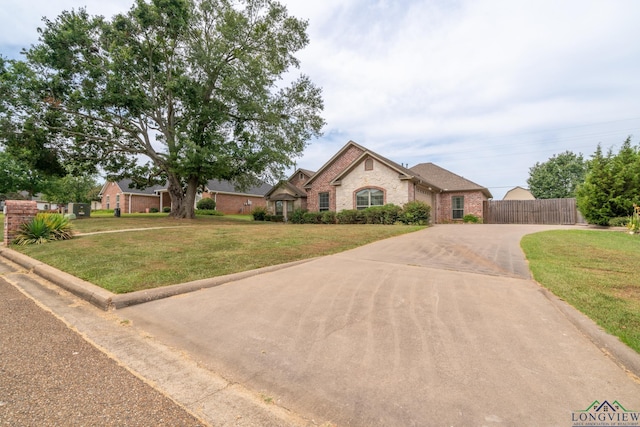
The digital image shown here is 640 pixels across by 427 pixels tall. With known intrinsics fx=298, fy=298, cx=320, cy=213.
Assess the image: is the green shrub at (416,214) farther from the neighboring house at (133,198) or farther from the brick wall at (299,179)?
the neighboring house at (133,198)

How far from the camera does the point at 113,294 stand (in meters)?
4.40

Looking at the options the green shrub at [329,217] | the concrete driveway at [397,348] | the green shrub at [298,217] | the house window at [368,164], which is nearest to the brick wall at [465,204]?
the house window at [368,164]

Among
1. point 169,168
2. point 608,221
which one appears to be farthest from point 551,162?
point 169,168

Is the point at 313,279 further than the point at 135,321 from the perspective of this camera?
Yes

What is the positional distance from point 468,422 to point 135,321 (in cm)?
376

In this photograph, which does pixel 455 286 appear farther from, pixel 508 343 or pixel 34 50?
pixel 34 50

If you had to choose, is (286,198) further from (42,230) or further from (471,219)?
(42,230)

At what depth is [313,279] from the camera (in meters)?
5.46

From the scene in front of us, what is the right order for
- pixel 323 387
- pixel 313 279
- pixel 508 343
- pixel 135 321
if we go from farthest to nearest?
pixel 313 279
pixel 135 321
pixel 508 343
pixel 323 387

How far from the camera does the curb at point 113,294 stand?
425 centimetres

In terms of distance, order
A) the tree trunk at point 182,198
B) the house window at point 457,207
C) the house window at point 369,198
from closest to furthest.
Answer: the house window at point 369,198 → the tree trunk at point 182,198 → the house window at point 457,207

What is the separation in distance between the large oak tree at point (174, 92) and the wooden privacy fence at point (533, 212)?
16.2 meters

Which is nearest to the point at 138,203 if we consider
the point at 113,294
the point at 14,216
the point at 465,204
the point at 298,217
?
the point at 298,217

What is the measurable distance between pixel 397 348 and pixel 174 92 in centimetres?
2072
